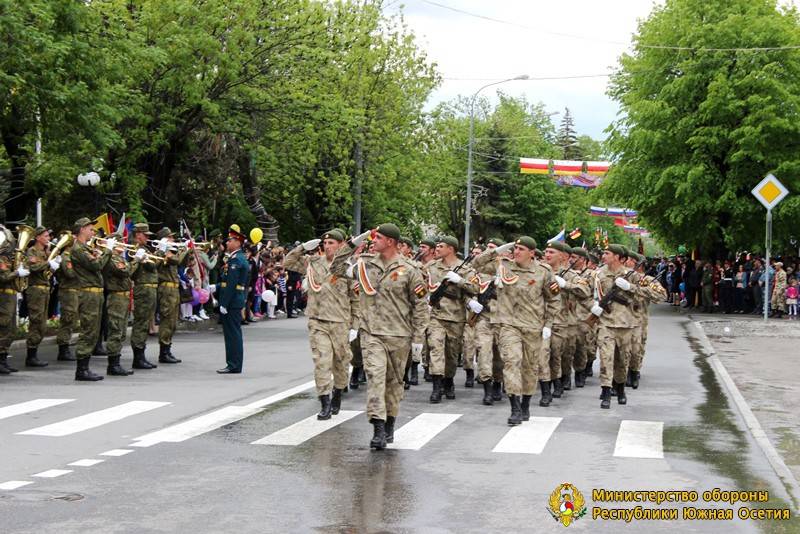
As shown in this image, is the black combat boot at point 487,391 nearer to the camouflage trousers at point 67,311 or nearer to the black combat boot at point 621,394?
the black combat boot at point 621,394

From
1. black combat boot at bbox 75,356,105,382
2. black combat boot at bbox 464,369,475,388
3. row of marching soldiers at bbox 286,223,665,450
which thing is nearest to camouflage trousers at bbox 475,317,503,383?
row of marching soldiers at bbox 286,223,665,450

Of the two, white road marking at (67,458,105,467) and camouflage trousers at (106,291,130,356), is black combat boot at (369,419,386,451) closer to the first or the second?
white road marking at (67,458,105,467)

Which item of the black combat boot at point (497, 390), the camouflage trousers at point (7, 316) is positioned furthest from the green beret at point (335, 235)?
the camouflage trousers at point (7, 316)

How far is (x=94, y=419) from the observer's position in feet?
38.6

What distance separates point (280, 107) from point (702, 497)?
23177mm

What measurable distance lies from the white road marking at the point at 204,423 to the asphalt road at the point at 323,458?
0.11 ft

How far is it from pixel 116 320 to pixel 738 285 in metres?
25.9

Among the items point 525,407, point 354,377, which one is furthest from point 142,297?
point 525,407

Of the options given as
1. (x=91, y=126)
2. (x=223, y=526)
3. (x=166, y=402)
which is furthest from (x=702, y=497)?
(x=91, y=126)

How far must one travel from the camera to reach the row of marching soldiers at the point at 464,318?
10.8m

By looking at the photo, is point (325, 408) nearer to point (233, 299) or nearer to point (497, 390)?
point (497, 390)

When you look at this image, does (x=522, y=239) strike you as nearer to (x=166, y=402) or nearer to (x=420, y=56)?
(x=166, y=402)

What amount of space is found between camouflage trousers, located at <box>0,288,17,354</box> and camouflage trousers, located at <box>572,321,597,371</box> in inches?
304

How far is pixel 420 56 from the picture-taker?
49.8 m
